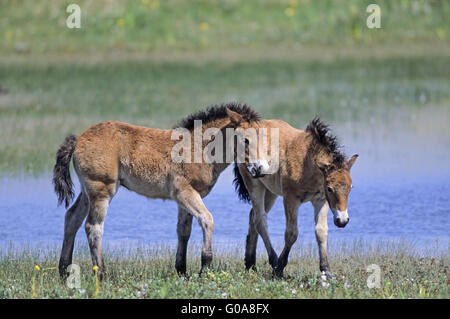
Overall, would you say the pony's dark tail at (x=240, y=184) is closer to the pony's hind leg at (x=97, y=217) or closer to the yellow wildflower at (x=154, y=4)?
the pony's hind leg at (x=97, y=217)

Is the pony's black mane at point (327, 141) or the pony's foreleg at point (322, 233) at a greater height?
the pony's black mane at point (327, 141)

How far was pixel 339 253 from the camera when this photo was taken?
33.4 feet

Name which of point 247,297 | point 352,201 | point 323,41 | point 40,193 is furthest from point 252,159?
point 323,41

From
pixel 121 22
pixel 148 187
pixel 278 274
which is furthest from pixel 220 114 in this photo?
pixel 121 22

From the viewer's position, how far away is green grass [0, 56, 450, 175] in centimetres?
1698

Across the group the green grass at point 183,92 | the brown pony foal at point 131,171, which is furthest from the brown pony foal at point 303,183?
the green grass at point 183,92

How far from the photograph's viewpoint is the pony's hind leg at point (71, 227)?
924cm

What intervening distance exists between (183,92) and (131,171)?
36.8 ft

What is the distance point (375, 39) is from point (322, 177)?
17.2 meters

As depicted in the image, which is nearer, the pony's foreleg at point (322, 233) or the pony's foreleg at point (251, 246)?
the pony's foreleg at point (322, 233)

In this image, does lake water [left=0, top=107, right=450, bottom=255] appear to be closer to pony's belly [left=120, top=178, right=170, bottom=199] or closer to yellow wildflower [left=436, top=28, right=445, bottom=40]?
pony's belly [left=120, top=178, right=170, bottom=199]

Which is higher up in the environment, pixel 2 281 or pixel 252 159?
pixel 252 159

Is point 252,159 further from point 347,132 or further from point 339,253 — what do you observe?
point 347,132

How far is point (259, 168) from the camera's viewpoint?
28.4 ft
